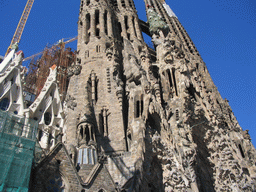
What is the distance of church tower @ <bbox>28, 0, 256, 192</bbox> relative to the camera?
482 inches

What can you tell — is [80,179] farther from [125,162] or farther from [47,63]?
[47,63]

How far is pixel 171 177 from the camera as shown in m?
Result: 14.6

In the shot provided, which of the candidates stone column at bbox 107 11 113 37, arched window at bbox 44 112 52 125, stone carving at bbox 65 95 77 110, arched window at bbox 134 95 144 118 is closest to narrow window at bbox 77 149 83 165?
arched window at bbox 134 95 144 118

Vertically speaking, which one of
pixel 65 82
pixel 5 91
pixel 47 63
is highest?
pixel 47 63

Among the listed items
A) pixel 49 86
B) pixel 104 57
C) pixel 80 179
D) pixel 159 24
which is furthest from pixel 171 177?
pixel 159 24

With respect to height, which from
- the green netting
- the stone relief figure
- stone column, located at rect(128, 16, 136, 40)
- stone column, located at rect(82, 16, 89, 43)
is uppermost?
stone column, located at rect(128, 16, 136, 40)

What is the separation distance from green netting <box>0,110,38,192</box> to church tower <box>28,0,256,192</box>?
0.51 metres

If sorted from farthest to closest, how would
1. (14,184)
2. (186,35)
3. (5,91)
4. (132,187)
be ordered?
(186,35)
(5,91)
(132,187)
(14,184)

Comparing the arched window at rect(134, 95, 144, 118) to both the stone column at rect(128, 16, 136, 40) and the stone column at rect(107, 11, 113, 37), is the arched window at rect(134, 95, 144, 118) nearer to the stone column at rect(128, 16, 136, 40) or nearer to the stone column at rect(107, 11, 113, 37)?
the stone column at rect(107, 11, 113, 37)

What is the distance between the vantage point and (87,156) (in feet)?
42.7

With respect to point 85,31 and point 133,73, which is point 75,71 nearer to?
point 133,73

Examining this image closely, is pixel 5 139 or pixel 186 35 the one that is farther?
pixel 186 35

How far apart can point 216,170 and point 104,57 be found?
10.7m

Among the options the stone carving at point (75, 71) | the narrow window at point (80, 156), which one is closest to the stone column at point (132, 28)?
the stone carving at point (75, 71)
